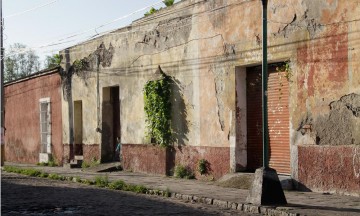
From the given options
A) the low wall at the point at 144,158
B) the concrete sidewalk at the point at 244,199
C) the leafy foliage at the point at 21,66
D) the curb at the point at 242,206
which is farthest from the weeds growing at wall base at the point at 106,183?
the leafy foliage at the point at 21,66

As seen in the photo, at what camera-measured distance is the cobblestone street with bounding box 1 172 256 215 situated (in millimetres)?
8625

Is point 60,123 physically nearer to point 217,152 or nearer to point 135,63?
point 135,63

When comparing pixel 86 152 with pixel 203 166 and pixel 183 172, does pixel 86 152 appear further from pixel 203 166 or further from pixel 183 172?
pixel 203 166

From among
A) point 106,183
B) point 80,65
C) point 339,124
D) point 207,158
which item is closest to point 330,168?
point 339,124

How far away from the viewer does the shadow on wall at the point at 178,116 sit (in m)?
14.5

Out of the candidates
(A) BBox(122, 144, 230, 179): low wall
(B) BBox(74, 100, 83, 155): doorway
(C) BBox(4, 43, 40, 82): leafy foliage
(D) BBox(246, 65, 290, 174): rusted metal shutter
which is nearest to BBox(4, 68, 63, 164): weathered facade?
(B) BBox(74, 100, 83, 155): doorway

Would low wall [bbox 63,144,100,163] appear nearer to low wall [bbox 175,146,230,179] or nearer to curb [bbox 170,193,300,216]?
low wall [bbox 175,146,230,179]

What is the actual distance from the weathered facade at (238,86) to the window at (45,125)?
343 centimetres

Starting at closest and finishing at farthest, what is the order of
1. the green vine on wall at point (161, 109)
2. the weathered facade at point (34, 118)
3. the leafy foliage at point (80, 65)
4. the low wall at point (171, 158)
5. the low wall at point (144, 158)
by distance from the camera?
the low wall at point (171, 158), the green vine on wall at point (161, 109), the low wall at point (144, 158), the leafy foliage at point (80, 65), the weathered facade at point (34, 118)

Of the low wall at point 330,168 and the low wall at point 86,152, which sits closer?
the low wall at point 330,168

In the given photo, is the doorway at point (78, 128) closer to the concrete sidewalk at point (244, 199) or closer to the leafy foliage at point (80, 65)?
the leafy foliage at point (80, 65)

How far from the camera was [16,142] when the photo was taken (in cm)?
2481

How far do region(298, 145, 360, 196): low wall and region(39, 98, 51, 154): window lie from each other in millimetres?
13076

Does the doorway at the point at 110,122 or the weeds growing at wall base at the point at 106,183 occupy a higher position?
the doorway at the point at 110,122
